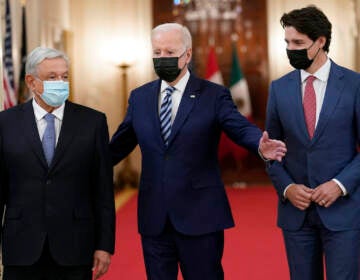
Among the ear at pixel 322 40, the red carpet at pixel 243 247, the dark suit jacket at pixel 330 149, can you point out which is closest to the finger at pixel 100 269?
the dark suit jacket at pixel 330 149

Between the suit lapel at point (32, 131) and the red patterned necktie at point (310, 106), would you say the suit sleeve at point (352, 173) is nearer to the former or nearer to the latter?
the red patterned necktie at point (310, 106)

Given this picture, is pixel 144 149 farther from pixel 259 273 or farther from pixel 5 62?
pixel 5 62

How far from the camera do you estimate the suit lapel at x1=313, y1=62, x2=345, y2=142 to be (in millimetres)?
3611

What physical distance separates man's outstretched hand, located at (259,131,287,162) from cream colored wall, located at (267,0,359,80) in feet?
34.7

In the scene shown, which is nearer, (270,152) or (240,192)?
(270,152)

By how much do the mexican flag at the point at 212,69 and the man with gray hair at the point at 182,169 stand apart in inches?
405

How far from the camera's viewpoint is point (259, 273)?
6438 millimetres

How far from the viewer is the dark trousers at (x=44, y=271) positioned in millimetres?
3262

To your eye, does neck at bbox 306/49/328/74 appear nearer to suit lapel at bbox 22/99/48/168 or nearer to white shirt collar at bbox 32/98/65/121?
white shirt collar at bbox 32/98/65/121

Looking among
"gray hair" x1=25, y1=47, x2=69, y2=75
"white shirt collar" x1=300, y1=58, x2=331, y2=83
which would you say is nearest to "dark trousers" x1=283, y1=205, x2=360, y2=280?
"white shirt collar" x1=300, y1=58, x2=331, y2=83

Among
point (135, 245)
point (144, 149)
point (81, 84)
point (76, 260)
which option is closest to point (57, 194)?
point (76, 260)

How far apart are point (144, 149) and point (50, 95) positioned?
727 millimetres

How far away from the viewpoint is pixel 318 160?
362cm

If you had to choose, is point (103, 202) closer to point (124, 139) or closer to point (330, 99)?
point (124, 139)
